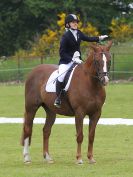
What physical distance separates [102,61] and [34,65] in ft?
119

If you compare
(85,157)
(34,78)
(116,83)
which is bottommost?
(116,83)

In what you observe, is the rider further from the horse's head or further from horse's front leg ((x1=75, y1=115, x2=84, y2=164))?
the horse's head

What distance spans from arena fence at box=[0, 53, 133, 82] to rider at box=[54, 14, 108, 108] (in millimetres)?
31427

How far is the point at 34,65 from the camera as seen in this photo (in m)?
48.5

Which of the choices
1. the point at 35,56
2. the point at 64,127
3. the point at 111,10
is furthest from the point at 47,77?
the point at 111,10

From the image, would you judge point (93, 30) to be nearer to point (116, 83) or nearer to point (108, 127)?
point (116, 83)

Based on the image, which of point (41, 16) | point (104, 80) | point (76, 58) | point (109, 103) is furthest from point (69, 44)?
point (41, 16)

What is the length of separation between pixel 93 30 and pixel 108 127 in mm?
32977

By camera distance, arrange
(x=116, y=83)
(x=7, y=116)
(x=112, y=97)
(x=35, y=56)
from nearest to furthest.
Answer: (x=7, y=116), (x=112, y=97), (x=116, y=83), (x=35, y=56)

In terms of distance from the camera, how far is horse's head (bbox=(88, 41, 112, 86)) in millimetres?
12281

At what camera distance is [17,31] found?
63906 mm

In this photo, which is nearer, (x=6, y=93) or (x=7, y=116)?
(x=7, y=116)

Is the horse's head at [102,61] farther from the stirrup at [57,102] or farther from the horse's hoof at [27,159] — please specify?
the horse's hoof at [27,159]

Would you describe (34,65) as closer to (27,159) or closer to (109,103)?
(109,103)
